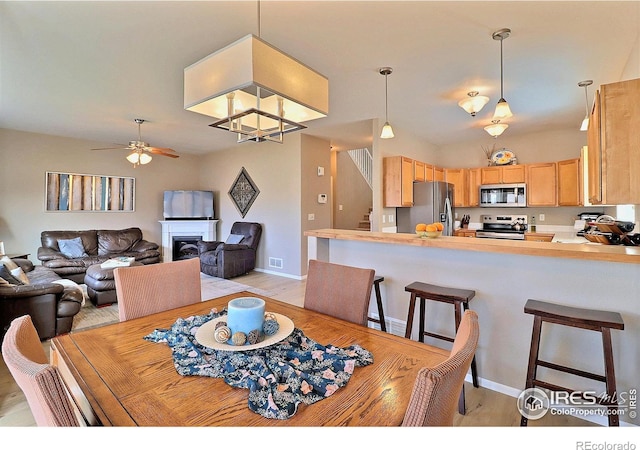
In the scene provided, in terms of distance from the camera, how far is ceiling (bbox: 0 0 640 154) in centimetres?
207

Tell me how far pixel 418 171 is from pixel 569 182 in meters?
2.31

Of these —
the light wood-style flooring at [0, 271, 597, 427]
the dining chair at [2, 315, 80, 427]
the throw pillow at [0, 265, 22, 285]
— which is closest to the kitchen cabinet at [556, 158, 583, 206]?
the light wood-style flooring at [0, 271, 597, 427]

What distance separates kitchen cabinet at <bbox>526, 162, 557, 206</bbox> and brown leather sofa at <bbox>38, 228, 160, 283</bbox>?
6825mm

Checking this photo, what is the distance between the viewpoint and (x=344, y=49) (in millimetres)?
2561

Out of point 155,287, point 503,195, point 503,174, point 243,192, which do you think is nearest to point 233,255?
point 243,192

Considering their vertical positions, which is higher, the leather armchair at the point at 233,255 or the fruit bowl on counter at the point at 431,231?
the fruit bowl on counter at the point at 431,231

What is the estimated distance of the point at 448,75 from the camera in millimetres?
3053

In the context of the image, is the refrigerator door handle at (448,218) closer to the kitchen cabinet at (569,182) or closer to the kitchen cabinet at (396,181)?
the kitchen cabinet at (396,181)

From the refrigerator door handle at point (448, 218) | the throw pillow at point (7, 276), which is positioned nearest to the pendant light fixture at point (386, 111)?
the refrigerator door handle at point (448, 218)

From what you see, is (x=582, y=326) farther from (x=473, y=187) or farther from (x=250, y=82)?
(x=473, y=187)

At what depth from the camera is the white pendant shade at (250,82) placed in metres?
1.11

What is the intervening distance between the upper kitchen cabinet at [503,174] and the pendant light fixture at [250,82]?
16.3ft

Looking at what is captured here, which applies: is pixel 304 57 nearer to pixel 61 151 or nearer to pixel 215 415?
pixel 215 415

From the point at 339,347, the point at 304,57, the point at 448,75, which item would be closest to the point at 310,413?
the point at 339,347
